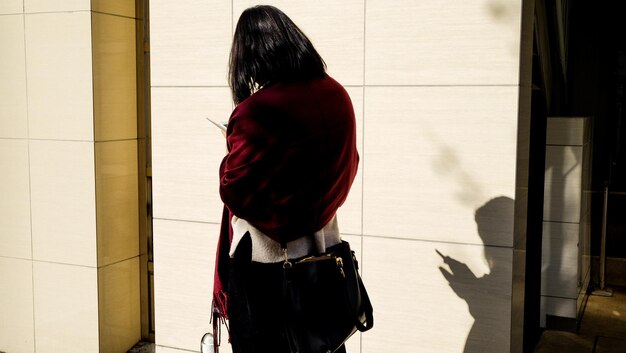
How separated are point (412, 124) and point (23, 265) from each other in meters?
3.06

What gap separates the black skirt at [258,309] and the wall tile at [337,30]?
137 centimetres

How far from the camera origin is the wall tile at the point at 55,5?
4.78m

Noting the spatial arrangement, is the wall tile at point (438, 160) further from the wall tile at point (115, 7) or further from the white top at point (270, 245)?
the wall tile at point (115, 7)

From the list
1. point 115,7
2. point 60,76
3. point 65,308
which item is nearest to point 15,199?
point 65,308

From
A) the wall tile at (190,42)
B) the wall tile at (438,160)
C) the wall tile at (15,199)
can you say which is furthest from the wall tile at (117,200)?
the wall tile at (438,160)

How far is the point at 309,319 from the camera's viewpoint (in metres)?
2.60

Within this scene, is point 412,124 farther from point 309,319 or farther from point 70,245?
point 70,245

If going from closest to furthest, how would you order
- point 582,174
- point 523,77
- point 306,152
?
point 306,152 < point 523,77 < point 582,174

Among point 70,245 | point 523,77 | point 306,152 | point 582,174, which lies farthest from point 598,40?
point 306,152

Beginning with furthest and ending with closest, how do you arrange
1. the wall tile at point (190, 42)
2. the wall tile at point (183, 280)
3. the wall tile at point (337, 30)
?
the wall tile at point (183, 280) < the wall tile at point (190, 42) < the wall tile at point (337, 30)

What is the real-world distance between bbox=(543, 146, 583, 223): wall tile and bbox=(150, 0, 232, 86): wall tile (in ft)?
9.51

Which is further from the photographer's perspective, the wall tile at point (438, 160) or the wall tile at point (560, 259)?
the wall tile at point (560, 259)

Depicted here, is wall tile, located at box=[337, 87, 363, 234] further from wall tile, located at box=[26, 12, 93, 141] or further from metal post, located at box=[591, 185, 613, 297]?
metal post, located at box=[591, 185, 613, 297]

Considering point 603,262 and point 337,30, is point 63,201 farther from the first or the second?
point 603,262
